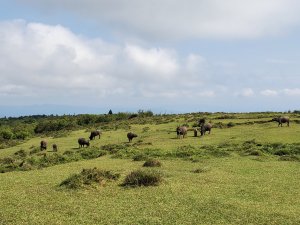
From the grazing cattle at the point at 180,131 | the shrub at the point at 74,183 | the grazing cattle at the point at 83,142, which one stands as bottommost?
the shrub at the point at 74,183

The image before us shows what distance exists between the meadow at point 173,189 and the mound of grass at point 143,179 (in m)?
0.28

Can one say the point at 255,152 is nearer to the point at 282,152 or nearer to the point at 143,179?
the point at 282,152

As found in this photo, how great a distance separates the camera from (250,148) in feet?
125

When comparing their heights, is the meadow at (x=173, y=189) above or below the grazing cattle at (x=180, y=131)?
below

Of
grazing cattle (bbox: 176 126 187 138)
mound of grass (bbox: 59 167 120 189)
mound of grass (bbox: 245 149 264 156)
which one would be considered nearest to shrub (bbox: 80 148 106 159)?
grazing cattle (bbox: 176 126 187 138)

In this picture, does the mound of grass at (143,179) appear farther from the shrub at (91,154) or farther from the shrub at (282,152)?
the shrub at (282,152)

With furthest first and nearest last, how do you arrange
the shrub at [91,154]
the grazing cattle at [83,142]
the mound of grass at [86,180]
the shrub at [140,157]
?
the grazing cattle at [83,142]
the shrub at [91,154]
the shrub at [140,157]
the mound of grass at [86,180]

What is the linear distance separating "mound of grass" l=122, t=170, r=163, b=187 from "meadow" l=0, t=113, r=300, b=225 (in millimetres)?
278

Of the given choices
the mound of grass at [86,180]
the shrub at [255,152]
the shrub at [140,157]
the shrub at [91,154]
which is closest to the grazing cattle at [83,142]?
the shrub at [91,154]

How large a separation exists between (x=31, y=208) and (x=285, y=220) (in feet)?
34.7

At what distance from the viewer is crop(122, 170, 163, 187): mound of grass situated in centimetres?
2255

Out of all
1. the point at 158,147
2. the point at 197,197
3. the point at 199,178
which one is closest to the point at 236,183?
the point at 199,178

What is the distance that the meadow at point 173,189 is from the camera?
16.9m

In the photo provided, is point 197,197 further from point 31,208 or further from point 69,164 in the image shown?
point 69,164
